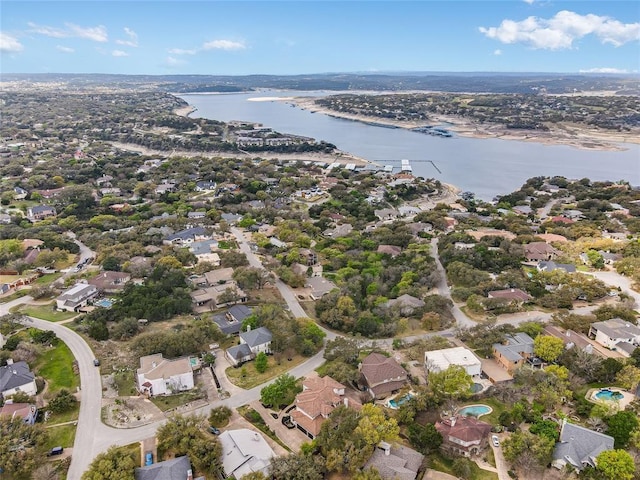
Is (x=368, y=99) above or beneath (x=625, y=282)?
above

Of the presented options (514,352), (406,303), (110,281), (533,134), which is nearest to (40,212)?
(110,281)

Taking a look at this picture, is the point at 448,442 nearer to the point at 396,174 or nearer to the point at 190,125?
the point at 396,174

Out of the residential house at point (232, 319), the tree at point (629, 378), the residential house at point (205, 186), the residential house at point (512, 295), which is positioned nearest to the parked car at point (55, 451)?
the residential house at point (232, 319)

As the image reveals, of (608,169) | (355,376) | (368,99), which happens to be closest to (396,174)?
(608,169)

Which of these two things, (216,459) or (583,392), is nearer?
(216,459)

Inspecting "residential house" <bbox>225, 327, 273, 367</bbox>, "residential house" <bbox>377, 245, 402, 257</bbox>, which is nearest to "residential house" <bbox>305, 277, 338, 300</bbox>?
"residential house" <bbox>225, 327, 273, 367</bbox>

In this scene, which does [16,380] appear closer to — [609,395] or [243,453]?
[243,453]

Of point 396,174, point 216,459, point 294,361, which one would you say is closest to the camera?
point 216,459

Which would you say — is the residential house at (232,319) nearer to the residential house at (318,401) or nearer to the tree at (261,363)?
the tree at (261,363)
